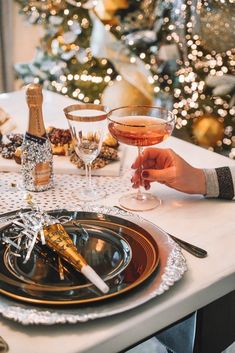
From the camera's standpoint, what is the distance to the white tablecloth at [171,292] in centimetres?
70

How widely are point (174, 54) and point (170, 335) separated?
1.86m

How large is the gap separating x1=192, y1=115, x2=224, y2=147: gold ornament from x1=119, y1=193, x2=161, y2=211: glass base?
148 centimetres

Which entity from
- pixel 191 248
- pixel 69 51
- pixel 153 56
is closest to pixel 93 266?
pixel 191 248

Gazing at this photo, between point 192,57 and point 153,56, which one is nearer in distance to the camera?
point 192,57

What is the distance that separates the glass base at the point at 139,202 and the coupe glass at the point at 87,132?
0.06 meters

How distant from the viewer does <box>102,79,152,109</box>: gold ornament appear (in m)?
2.88

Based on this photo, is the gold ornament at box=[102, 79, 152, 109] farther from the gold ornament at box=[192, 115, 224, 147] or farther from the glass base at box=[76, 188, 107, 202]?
the glass base at box=[76, 188, 107, 202]

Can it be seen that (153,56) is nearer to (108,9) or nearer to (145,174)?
(108,9)

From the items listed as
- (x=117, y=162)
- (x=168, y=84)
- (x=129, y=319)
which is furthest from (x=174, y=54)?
(x=129, y=319)

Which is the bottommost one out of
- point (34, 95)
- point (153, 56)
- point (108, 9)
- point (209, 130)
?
point (209, 130)

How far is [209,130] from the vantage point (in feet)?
8.38

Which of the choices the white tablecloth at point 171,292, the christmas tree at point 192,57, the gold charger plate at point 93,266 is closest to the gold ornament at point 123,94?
the christmas tree at point 192,57

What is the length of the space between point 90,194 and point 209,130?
151cm

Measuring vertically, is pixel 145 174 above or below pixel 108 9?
below
